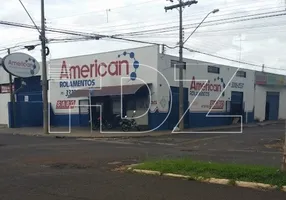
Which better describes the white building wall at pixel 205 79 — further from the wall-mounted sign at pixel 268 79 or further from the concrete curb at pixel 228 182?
the concrete curb at pixel 228 182

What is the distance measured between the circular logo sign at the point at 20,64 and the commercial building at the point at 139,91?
239cm

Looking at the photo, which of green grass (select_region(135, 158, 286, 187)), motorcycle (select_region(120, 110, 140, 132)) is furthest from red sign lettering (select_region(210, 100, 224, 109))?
green grass (select_region(135, 158, 286, 187))

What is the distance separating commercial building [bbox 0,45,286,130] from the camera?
28984 mm

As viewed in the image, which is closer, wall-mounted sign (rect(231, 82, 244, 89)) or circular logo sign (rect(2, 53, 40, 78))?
circular logo sign (rect(2, 53, 40, 78))

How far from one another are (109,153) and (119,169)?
443 cm

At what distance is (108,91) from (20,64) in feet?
25.7

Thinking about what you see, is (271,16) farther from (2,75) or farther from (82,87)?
(2,75)

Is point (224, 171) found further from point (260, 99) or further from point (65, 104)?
point (260, 99)

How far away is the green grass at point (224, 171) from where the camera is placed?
8.62 meters

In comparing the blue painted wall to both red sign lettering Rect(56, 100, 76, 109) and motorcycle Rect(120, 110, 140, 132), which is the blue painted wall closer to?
motorcycle Rect(120, 110, 140, 132)

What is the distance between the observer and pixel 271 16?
70.9 ft

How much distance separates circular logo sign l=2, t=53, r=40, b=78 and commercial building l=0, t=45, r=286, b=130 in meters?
2.39

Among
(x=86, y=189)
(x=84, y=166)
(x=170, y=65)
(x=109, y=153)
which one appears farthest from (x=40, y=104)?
(x=86, y=189)

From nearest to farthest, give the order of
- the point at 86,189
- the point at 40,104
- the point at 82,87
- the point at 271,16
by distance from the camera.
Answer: the point at 86,189
the point at 271,16
the point at 82,87
the point at 40,104
